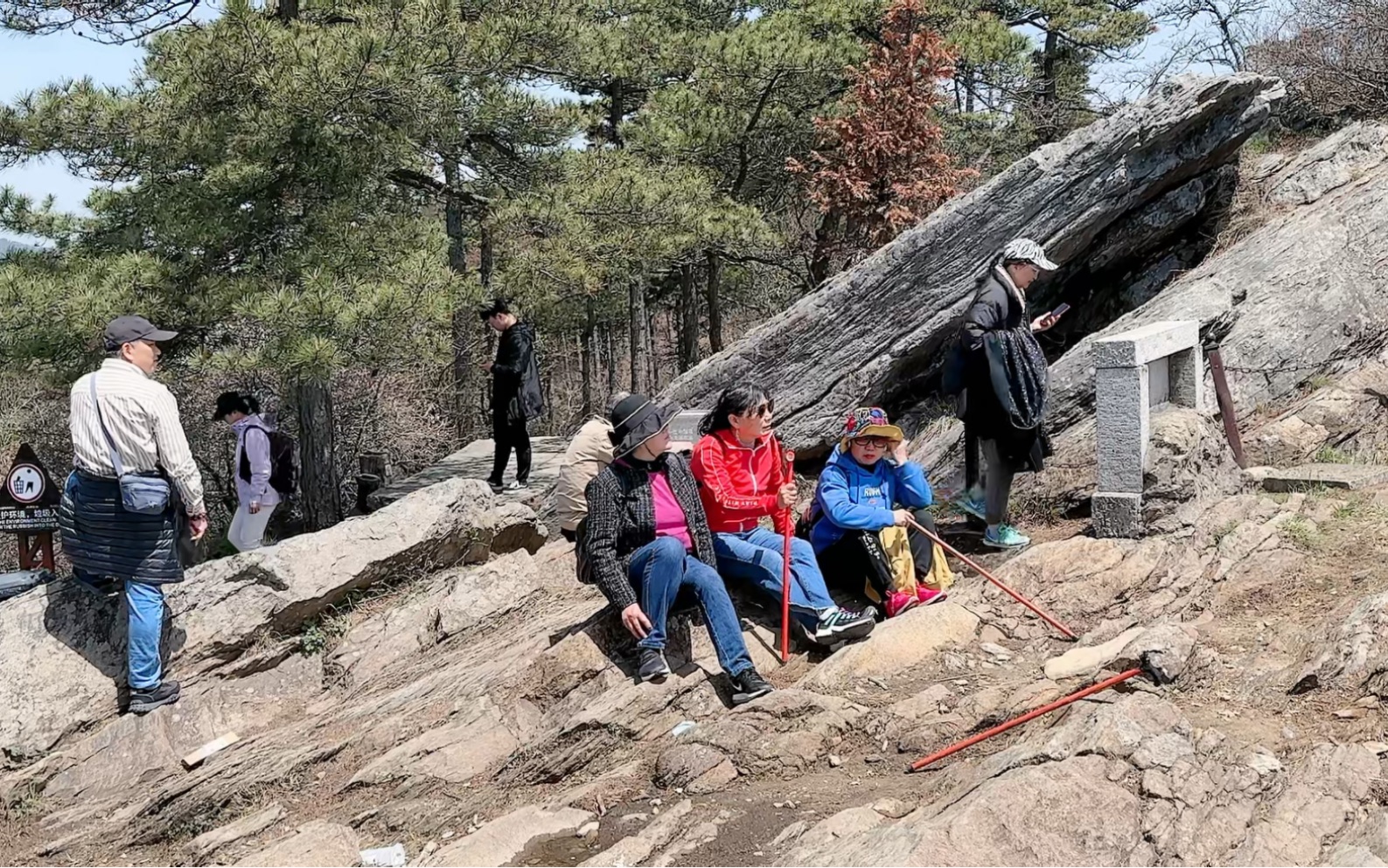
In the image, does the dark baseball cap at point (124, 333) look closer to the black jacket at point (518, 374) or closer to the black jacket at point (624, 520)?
the black jacket at point (624, 520)

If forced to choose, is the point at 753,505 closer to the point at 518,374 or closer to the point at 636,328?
the point at 518,374

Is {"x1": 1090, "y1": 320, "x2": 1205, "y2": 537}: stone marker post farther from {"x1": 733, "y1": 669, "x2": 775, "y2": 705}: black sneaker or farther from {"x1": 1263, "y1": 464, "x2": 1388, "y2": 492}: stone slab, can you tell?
{"x1": 733, "y1": 669, "x2": 775, "y2": 705}: black sneaker

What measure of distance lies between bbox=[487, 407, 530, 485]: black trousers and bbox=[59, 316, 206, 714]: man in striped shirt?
168 inches

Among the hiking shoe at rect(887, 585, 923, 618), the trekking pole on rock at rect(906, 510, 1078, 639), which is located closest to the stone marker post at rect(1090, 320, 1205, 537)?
the trekking pole on rock at rect(906, 510, 1078, 639)

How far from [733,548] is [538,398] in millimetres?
4540

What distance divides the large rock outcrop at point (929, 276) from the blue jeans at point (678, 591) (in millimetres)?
3812

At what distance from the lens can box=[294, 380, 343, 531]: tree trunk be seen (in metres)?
10.3

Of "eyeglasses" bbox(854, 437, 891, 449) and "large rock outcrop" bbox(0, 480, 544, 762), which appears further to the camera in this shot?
"large rock outcrop" bbox(0, 480, 544, 762)

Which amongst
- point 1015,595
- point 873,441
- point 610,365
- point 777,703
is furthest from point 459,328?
point 777,703

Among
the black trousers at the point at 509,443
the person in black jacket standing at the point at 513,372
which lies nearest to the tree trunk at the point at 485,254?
the person in black jacket standing at the point at 513,372

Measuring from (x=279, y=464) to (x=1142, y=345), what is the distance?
5.76 metres

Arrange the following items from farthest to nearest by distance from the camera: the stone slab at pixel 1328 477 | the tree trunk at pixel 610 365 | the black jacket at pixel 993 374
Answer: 1. the tree trunk at pixel 610 365
2. the stone slab at pixel 1328 477
3. the black jacket at pixel 993 374

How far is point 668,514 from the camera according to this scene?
5168mm

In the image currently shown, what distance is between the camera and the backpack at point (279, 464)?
747 centimetres
